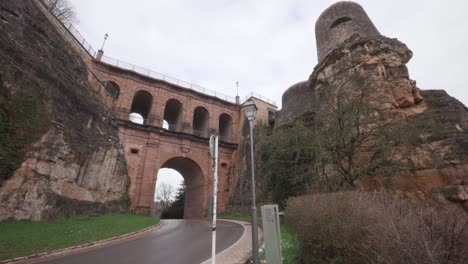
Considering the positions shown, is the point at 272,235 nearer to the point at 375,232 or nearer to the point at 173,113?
the point at 375,232

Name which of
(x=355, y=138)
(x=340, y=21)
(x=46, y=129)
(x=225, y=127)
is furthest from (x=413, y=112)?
(x=225, y=127)

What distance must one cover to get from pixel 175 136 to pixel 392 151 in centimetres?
2036

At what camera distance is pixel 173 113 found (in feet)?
103

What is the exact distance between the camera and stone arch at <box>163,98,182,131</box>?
28456 mm

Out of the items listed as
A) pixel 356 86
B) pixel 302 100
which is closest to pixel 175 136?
pixel 302 100

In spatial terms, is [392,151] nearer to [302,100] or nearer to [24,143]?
[302,100]

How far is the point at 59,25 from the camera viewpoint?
1897 cm

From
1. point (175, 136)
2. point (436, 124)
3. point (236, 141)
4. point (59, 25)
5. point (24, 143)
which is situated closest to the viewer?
point (436, 124)

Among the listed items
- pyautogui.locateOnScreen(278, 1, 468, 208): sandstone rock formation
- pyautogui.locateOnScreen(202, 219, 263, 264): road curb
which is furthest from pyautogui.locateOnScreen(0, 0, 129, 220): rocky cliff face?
pyautogui.locateOnScreen(278, 1, 468, 208): sandstone rock formation

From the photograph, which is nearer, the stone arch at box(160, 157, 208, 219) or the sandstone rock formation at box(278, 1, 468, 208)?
the sandstone rock formation at box(278, 1, 468, 208)

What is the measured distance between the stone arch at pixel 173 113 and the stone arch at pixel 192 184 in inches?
159

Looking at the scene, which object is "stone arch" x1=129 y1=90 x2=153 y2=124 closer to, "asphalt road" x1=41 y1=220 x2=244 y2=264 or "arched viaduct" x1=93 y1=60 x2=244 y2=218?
"arched viaduct" x1=93 y1=60 x2=244 y2=218

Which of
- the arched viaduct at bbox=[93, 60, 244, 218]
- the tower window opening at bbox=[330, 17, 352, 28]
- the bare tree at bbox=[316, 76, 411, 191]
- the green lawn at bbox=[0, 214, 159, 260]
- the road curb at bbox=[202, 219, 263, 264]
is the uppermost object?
the tower window opening at bbox=[330, 17, 352, 28]

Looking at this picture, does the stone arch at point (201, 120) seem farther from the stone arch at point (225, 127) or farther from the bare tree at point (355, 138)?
the bare tree at point (355, 138)
